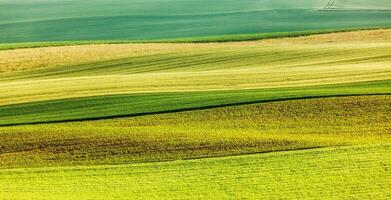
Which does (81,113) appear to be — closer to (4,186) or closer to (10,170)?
(10,170)

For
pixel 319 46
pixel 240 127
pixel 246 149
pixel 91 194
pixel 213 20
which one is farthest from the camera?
pixel 213 20

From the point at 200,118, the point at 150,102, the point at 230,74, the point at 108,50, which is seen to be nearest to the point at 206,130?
the point at 200,118

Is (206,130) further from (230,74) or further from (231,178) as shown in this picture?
(230,74)

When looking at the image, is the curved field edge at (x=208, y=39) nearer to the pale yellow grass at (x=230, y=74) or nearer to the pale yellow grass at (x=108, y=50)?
the pale yellow grass at (x=108, y=50)

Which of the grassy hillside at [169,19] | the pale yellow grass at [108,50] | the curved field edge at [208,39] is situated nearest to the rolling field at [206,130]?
the pale yellow grass at [108,50]

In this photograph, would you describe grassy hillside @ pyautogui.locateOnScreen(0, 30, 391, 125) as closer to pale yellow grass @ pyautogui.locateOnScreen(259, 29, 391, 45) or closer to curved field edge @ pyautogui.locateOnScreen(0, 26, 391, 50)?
pale yellow grass @ pyautogui.locateOnScreen(259, 29, 391, 45)

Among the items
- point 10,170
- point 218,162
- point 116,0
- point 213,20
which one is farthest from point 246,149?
point 116,0

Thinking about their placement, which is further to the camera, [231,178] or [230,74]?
[230,74]
